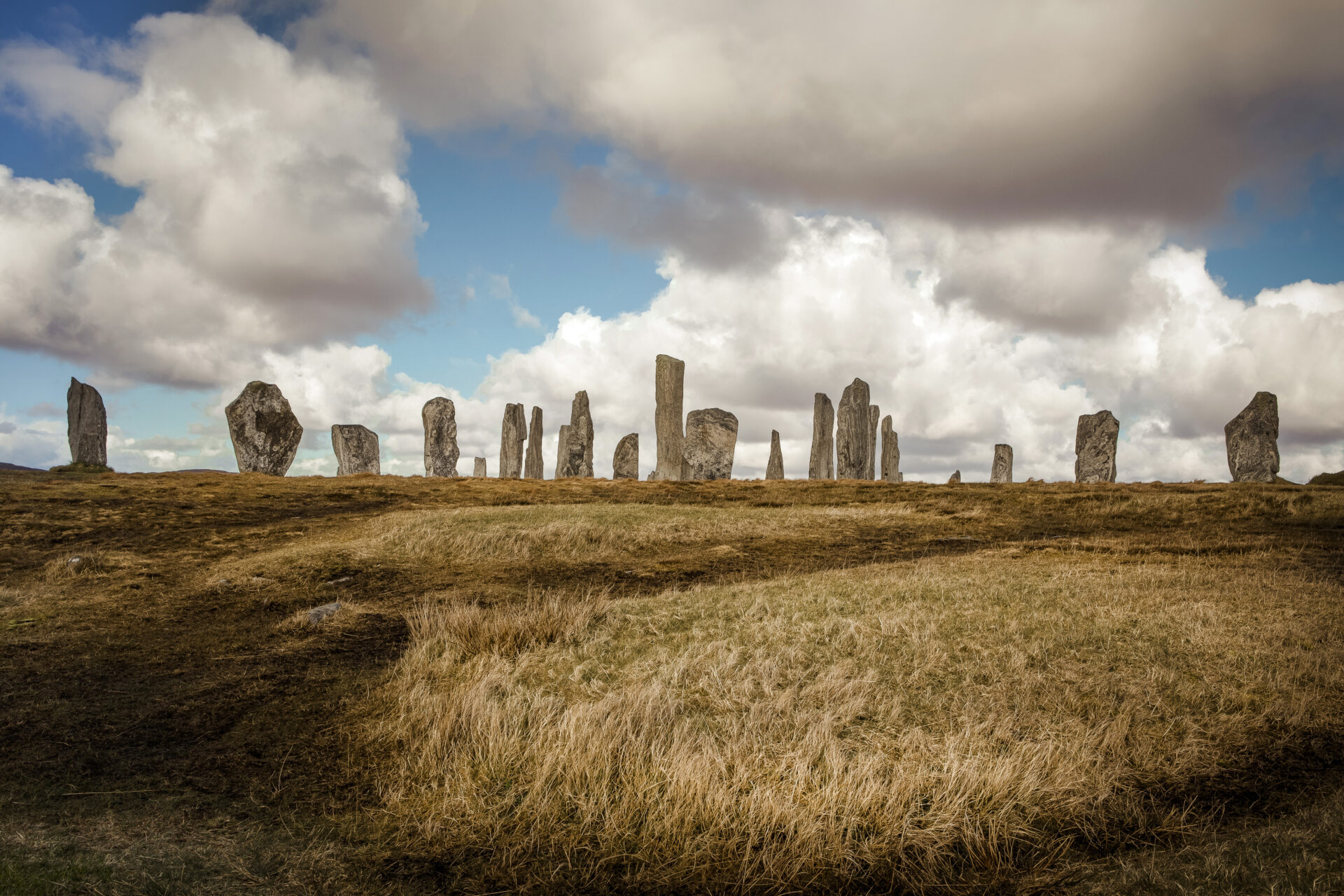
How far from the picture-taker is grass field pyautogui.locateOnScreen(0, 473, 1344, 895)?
15.0 feet

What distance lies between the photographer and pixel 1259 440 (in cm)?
3072

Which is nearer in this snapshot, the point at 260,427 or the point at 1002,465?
the point at 260,427

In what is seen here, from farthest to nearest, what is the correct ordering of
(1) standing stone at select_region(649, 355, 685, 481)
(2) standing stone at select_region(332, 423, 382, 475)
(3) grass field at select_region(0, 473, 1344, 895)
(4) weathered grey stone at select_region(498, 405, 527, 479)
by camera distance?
1. (4) weathered grey stone at select_region(498, 405, 527, 479)
2. (2) standing stone at select_region(332, 423, 382, 475)
3. (1) standing stone at select_region(649, 355, 685, 481)
4. (3) grass field at select_region(0, 473, 1344, 895)

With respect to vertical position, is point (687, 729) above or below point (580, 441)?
below

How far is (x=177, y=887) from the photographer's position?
414 cm

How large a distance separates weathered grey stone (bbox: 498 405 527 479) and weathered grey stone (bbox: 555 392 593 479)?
9.83ft

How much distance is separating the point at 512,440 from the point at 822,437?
1606 centimetres

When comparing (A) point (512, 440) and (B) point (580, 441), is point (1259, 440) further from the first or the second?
(A) point (512, 440)

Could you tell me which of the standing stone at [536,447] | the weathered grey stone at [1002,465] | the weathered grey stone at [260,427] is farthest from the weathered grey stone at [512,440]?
the weathered grey stone at [1002,465]

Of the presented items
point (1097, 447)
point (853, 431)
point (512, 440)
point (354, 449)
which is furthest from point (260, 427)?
point (1097, 447)

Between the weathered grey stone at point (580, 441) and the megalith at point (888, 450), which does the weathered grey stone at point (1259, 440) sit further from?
the weathered grey stone at point (580, 441)

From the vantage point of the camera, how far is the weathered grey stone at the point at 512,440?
3981 cm

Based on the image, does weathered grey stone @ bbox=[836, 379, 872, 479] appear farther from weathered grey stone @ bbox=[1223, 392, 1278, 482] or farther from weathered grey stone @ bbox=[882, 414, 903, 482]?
weathered grey stone @ bbox=[1223, 392, 1278, 482]

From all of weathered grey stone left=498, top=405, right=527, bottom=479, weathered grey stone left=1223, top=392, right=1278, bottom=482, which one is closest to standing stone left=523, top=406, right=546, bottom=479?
weathered grey stone left=498, top=405, right=527, bottom=479
